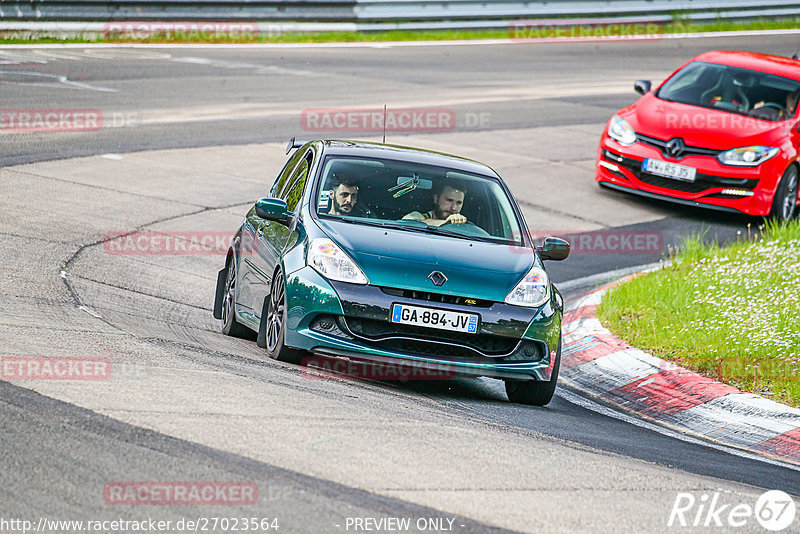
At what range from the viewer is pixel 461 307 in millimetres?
7410

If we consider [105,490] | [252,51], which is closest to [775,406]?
[105,490]

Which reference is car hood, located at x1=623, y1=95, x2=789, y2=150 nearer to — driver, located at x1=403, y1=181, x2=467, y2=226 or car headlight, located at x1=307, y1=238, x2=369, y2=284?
driver, located at x1=403, y1=181, x2=467, y2=226

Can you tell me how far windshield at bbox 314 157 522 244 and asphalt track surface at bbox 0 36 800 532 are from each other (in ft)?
3.55

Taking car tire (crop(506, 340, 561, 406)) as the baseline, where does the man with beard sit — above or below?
above

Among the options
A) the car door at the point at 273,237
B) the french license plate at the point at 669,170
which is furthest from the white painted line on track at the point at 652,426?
the french license plate at the point at 669,170

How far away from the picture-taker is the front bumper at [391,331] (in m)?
7.35

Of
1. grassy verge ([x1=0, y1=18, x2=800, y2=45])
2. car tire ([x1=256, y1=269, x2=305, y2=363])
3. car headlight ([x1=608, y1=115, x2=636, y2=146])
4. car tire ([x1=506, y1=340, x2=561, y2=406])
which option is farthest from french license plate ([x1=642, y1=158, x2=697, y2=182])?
grassy verge ([x1=0, y1=18, x2=800, y2=45])

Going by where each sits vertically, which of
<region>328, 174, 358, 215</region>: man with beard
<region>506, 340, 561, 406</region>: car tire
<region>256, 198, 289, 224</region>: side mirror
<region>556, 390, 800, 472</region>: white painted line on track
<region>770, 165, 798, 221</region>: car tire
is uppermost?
<region>328, 174, 358, 215</region>: man with beard

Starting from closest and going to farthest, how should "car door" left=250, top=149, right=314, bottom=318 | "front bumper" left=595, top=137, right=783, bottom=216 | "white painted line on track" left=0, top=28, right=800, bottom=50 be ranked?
"car door" left=250, top=149, right=314, bottom=318
"front bumper" left=595, top=137, right=783, bottom=216
"white painted line on track" left=0, top=28, right=800, bottom=50

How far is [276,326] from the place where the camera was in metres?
7.85

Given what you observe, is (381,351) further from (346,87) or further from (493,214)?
(346,87)

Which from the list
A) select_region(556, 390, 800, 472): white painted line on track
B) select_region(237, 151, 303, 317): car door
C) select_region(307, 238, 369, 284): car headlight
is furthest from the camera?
select_region(237, 151, 303, 317): car door

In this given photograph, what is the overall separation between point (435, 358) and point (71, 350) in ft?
6.89

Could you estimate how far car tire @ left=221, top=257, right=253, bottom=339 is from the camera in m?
9.03
